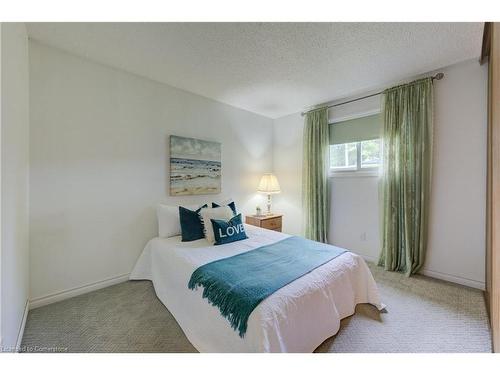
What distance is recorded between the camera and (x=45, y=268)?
1969 mm

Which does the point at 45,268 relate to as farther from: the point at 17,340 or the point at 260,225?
the point at 260,225

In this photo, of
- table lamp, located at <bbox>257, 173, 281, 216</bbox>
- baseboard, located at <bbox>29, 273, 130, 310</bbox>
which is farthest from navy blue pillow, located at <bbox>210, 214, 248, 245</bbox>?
table lamp, located at <bbox>257, 173, 281, 216</bbox>

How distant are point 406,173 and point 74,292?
12.8ft

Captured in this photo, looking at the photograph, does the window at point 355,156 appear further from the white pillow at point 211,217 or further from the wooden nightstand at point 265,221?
the white pillow at point 211,217

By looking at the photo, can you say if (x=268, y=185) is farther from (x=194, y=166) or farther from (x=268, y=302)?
(x=268, y=302)

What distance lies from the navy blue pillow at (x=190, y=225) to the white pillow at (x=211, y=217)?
7 centimetres

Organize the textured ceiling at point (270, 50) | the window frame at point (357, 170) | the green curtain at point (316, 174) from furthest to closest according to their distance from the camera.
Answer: the green curtain at point (316, 174) → the window frame at point (357, 170) → the textured ceiling at point (270, 50)

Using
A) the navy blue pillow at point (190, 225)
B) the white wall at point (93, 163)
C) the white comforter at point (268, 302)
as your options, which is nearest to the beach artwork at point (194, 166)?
the white wall at point (93, 163)

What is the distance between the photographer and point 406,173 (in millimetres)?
2594

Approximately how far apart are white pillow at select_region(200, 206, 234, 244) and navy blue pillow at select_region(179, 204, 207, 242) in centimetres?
7

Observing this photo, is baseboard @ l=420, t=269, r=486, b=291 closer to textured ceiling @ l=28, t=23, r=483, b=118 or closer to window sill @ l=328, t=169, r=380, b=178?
window sill @ l=328, t=169, r=380, b=178

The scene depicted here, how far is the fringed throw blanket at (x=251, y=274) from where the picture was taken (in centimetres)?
126

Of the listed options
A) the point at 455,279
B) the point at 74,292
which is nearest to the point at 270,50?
the point at 74,292

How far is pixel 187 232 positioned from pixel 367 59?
2.66m
